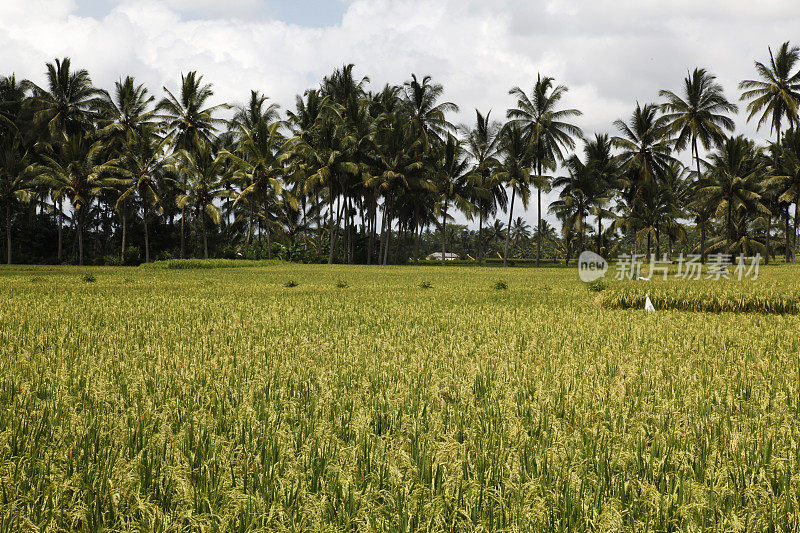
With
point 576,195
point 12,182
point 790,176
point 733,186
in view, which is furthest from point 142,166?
point 790,176

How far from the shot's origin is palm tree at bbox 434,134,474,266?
34.1 m

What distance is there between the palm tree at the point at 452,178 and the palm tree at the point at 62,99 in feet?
76.2

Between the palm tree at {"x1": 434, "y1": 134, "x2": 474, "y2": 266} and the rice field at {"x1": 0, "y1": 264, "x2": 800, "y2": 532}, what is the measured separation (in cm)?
2988

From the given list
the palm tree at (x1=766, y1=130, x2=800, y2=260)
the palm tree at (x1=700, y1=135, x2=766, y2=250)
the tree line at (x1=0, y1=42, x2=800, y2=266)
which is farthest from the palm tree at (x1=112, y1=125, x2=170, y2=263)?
the palm tree at (x1=766, y1=130, x2=800, y2=260)

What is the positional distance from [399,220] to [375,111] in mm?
8191

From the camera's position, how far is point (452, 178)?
115 feet

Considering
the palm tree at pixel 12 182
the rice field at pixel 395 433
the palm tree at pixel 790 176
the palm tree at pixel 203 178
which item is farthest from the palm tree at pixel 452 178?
the rice field at pixel 395 433

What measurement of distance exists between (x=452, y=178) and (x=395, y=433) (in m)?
33.8

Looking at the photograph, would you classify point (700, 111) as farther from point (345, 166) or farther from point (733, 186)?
point (345, 166)

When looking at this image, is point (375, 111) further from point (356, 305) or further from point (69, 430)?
point (69, 430)

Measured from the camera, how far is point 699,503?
4.77 ft

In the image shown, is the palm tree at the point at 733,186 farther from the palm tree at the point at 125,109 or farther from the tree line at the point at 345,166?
the palm tree at the point at 125,109

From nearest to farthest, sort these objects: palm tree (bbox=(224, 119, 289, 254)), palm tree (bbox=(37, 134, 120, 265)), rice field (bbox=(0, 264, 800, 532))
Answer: rice field (bbox=(0, 264, 800, 532)) → palm tree (bbox=(37, 134, 120, 265)) → palm tree (bbox=(224, 119, 289, 254))

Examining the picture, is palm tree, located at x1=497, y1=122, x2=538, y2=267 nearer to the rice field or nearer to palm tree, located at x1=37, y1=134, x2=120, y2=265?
palm tree, located at x1=37, y1=134, x2=120, y2=265
